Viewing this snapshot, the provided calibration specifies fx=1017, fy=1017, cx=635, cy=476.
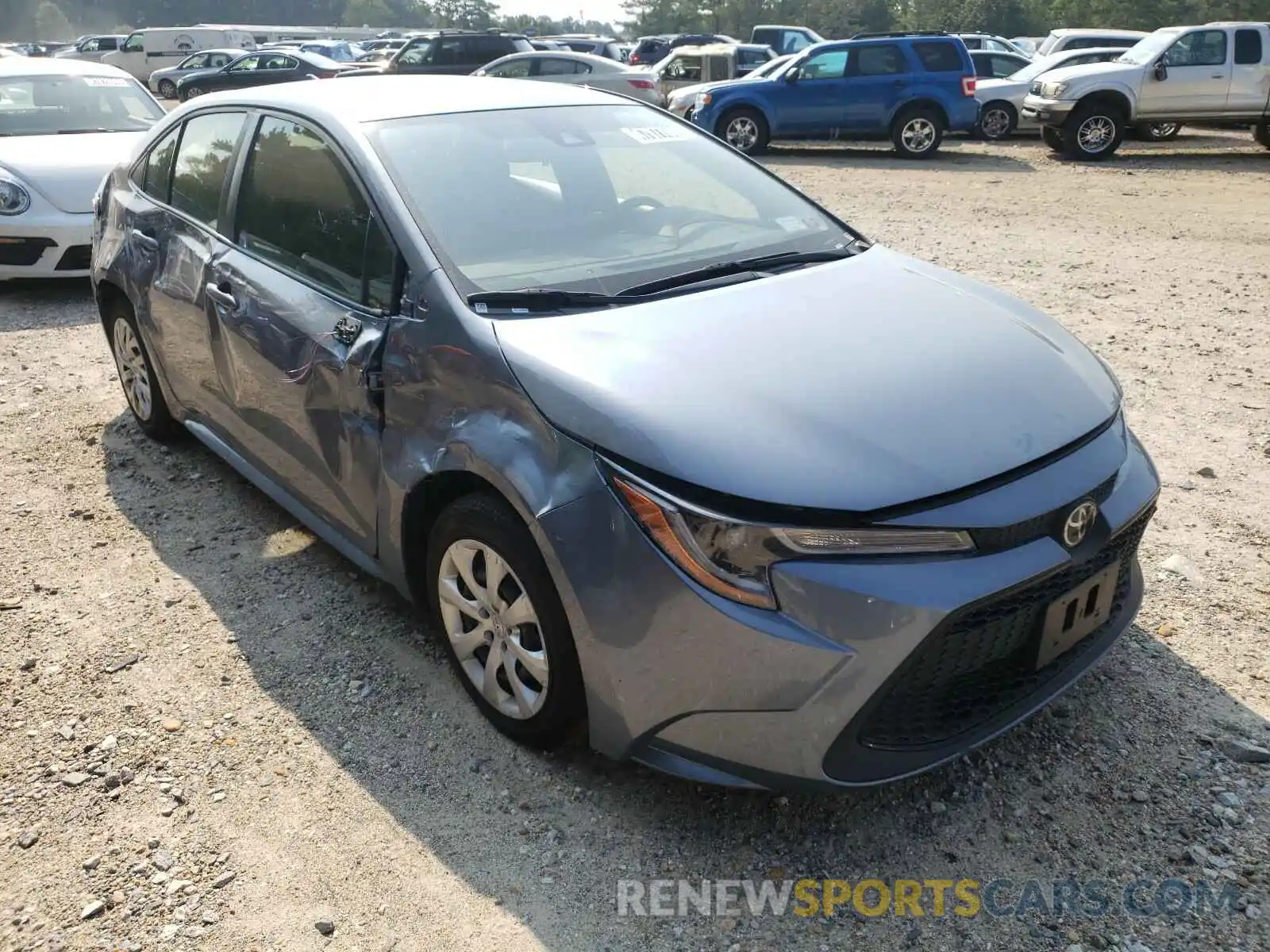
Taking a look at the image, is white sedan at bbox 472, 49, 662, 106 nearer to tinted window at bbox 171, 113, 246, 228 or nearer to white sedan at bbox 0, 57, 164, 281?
white sedan at bbox 0, 57, 164, 281

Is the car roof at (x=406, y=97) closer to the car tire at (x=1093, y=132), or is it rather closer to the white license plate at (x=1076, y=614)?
the white license plate at (x=1076, y=614)

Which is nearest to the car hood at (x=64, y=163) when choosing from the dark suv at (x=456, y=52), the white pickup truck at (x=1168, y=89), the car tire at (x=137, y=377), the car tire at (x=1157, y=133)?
the car tire at (x=137, y=377)

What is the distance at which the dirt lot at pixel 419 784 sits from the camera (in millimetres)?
2260

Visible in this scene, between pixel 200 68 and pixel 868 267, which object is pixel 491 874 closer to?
pixel 868 267

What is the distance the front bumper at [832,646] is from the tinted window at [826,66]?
14.1 meters

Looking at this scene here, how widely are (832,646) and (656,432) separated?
58 cm

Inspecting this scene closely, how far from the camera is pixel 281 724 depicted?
9.55ft

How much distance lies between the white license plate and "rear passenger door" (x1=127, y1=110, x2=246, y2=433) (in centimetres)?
291

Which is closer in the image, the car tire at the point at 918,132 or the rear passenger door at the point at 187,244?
the rear passenger door at the point at 187,244

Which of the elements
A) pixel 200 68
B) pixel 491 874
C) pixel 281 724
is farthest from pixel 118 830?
pixel 200 68

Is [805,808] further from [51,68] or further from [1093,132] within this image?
[1093,132]

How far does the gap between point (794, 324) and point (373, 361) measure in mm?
1170

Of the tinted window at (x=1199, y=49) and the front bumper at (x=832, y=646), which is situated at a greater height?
the tinted window at (x=1199, y=49)

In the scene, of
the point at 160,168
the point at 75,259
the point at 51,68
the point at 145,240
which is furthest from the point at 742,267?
the point at 51,68
